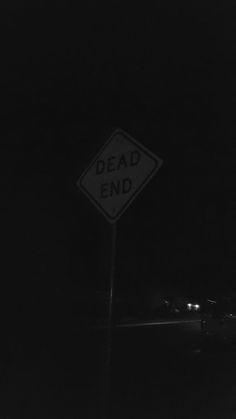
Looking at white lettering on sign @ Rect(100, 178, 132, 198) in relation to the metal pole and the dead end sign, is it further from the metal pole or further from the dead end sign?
the metal pole

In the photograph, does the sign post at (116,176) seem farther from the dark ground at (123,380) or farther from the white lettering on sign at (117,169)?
the dark ground at (123,380)

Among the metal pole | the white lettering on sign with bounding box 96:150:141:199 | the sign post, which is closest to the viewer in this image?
the metal pole

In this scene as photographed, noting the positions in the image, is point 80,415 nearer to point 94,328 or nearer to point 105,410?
point 105,410

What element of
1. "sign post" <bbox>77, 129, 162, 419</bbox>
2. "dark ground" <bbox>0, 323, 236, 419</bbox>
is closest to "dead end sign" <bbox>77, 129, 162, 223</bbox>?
"sign post" <bbox>77, 129, 162, 419</bbox>

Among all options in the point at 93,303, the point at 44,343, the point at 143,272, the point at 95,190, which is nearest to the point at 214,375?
the point at 44,343

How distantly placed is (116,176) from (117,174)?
0.07 ft

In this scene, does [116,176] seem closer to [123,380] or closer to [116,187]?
[116,187]

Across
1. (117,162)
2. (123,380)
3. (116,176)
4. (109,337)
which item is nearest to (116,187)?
(116,176)

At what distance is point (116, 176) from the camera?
5.88 meters

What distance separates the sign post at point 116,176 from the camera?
5699 mm

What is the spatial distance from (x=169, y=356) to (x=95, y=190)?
1275cm

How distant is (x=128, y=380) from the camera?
12797 mm

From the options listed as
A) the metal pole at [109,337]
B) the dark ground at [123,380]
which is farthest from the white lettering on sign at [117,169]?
the dark ground at [123,380]

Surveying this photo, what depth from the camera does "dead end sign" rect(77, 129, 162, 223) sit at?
225 inches
